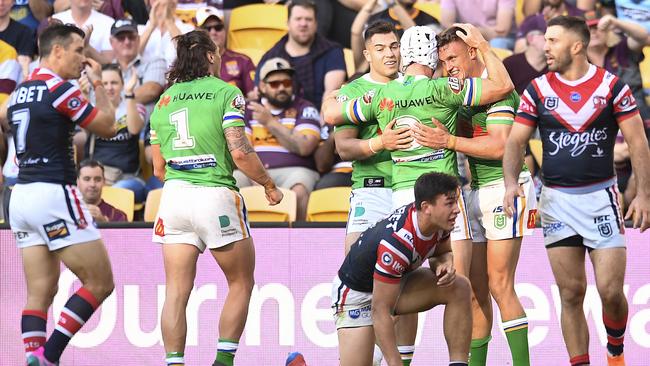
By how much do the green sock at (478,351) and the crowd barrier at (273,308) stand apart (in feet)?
5.15

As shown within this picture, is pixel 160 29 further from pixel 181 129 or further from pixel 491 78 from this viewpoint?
pixel 491 78

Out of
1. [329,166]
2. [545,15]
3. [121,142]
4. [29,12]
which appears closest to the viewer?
[329,166]

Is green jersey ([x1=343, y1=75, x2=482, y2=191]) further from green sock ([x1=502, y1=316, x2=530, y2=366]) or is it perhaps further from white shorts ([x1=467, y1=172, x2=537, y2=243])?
green sock ([x1=502, y1=316, x2=530, y2=366])

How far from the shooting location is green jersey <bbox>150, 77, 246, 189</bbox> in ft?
27.6

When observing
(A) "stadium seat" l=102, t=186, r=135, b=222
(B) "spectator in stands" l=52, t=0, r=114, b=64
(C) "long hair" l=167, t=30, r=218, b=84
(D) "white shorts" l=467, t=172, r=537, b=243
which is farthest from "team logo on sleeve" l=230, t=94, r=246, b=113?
(B) "spectator in stands" l=52, t=0, r=114, b=64

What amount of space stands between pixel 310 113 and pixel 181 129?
4017 mm

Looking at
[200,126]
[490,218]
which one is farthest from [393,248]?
[200,126]

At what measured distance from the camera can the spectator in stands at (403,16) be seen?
13164mm

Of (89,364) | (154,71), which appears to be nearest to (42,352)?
(89,364)

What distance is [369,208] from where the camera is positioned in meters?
8.73

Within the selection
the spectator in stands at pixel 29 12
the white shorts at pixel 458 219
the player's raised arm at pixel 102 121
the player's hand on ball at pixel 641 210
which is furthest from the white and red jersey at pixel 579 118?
the spectator in stands at pixel 29 12

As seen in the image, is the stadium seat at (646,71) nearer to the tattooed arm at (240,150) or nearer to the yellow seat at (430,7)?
the yellow seat at (430,7)

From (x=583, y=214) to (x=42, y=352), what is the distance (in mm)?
3866

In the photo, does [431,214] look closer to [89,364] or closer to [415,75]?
[415,75]
